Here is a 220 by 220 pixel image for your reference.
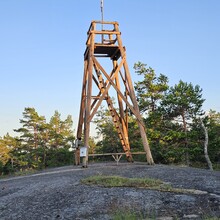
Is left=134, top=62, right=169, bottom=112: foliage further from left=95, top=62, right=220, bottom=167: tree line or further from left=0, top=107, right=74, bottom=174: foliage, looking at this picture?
left=0, top=107, right=74, bottom=174: foliage

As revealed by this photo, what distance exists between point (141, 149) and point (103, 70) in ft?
44.4

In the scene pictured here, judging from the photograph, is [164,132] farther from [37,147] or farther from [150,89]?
[37,147]

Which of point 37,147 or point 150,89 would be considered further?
point 37,147

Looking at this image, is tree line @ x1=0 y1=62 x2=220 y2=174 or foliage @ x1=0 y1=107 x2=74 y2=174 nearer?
tree line @ x1=0 y1=62 x2=220 y2=174

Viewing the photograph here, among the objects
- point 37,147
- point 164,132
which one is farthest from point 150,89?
point 37,147

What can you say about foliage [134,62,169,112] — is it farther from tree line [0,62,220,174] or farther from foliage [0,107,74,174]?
foliage [0,107,74,174]

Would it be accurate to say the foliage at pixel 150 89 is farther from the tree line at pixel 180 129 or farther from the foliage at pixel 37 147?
the foliage at pixel 37 147

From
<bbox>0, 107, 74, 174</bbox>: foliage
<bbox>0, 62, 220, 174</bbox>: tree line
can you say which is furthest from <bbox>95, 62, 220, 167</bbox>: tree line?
<bbox>0, 107, 74, 174</bbox>: foliage

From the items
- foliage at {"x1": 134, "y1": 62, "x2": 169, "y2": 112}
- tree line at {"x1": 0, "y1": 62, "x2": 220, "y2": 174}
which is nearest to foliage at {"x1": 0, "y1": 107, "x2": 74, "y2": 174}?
tree line at {"x1": 0, "y1": 62, "x2": 220, "y2": 174}

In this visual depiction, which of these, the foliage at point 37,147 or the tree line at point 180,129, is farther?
the foliage at point 37,147

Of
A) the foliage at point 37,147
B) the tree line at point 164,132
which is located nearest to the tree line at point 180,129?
the tree line at point 164,132

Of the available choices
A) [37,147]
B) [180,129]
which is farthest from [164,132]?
[37,147]

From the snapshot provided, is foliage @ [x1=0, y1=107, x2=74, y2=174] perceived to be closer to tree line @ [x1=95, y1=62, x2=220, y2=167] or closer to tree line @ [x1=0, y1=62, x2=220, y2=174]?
tree line @ [x1=0, y1=62, x2=220, y2=174]

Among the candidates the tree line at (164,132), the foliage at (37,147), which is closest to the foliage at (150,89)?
the tree line at (164,132)
